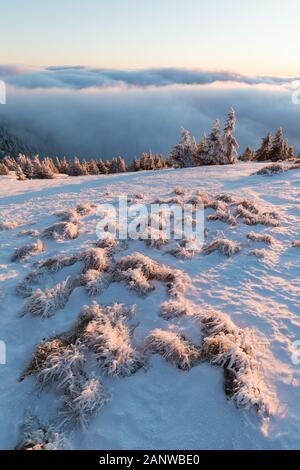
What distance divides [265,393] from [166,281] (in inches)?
142

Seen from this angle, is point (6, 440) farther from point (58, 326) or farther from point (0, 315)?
point (0, 315)

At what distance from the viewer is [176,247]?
9.61m

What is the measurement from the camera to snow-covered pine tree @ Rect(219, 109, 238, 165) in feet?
131

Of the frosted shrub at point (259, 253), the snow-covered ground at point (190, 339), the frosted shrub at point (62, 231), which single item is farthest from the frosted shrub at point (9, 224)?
the frosted shrub at point (259, 253)

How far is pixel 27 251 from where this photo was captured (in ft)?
31.9

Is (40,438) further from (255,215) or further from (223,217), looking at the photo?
(255,215)

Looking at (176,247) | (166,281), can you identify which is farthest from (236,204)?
(166,281)

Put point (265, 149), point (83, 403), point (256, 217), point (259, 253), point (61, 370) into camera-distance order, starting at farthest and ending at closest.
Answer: point (265, 149) < point (256, 217) < point (259, 253) < point (61, 370) < point (83, 403)

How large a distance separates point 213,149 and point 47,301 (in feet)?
122

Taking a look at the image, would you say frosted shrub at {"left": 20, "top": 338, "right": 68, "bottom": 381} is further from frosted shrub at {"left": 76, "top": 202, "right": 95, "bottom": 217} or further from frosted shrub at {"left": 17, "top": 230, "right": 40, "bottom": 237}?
frosted shrub at {"left": 76, "top": 202, "right": 95, "bottom": 217}

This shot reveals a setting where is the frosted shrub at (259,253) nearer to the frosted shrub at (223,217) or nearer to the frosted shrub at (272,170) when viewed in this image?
the frosted shrub at (223,217)

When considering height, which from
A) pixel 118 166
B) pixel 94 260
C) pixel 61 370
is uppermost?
pixel 94 260

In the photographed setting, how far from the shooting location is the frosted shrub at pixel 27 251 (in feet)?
31.3

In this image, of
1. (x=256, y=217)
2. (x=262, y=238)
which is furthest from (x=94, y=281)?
(x=256, y=217)
